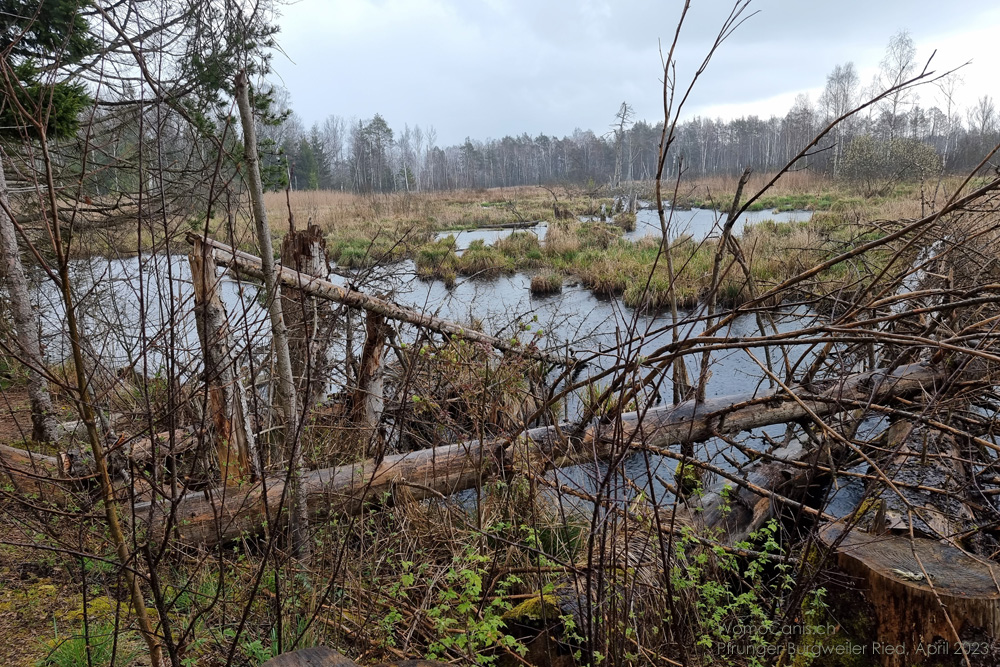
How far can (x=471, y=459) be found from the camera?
11.9 ft

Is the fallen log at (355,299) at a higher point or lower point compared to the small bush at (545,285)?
higher

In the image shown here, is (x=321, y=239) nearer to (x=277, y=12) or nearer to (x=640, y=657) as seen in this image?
(x=277, y=12)

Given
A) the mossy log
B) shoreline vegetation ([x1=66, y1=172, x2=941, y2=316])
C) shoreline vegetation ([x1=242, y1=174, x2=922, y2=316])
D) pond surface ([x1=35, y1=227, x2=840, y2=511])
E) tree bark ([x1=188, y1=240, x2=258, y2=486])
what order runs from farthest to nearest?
shoreline vegetation ([x1=242, y1=174, x2=922, y2=316]), shoreline vegetation ([x1=66, y1=172, x2=941, y2=316]), tree bark ([x1=188, y1=240, x2=258, y2=486]), pond surface ([x1=35, y1=227, x2=840, y2=511]), the mossy log

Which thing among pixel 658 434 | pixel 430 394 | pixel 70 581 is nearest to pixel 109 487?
pixel 70 581

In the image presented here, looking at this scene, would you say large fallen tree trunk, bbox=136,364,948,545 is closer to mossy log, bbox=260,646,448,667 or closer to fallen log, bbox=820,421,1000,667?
fallen log, bbox=820,421,1000,667

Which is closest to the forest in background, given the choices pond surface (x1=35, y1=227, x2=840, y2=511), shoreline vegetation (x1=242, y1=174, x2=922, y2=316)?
pond surface (x1=35, y1=227, x2=840, y2=511)

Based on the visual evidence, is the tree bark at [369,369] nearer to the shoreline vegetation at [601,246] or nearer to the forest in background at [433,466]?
the forest in background at [433,466]

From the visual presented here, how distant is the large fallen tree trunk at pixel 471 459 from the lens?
347cm

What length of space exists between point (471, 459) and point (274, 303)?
152 cm

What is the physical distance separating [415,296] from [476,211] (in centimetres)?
1668

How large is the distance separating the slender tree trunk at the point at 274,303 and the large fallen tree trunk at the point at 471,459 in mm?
322

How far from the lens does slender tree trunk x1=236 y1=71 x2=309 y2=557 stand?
2652mm

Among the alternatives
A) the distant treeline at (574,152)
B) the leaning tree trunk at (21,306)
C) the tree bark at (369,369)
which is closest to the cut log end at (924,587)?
the tree bark at (369,369)

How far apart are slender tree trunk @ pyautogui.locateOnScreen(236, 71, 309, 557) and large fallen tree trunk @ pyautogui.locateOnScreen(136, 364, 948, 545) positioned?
0.32 meters
